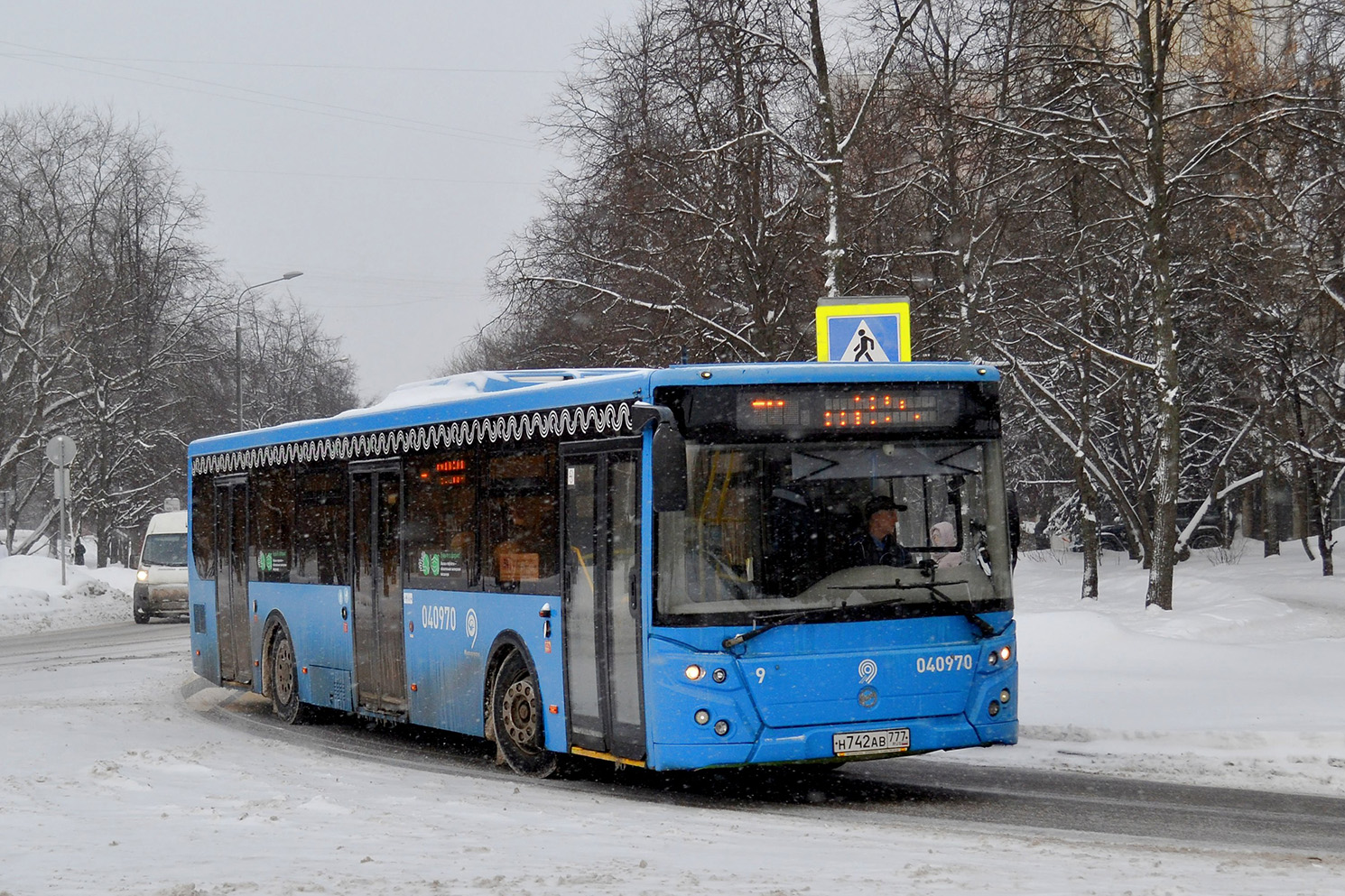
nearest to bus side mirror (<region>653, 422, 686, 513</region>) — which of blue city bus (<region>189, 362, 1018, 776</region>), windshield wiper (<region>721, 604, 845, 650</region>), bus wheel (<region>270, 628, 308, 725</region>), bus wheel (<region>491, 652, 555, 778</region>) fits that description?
blue city bus (<region>189, 362, 1018, 776</region>)

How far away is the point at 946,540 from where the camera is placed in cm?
1034

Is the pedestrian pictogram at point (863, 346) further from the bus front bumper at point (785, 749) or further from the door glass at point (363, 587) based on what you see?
the bus front bumper at point (785, 749)

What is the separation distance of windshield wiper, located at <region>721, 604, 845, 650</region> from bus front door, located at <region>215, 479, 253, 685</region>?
8.84m

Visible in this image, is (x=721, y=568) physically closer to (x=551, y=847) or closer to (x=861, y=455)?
(x=861, y=455)

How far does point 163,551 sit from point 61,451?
462 centimetres

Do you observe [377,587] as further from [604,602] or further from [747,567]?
[747,567]

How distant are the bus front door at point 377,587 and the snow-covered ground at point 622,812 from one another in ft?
2.58

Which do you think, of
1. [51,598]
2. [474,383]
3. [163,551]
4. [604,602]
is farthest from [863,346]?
[51,598]

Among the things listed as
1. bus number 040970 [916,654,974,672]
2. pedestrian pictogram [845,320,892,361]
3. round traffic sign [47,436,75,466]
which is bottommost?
bus number 040970 [916,654,974,672]

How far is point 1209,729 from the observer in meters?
12.3

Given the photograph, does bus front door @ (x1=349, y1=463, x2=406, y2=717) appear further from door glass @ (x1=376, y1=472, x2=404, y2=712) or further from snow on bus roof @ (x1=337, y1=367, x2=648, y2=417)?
snow on bus roof @ (x1=337, y1=367, x2=648, y2=417)

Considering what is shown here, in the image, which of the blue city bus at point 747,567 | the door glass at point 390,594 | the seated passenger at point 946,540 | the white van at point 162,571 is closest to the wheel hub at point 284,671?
the door glass at point 390,594

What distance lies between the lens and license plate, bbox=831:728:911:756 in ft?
32.8

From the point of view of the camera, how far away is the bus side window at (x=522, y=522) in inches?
452
